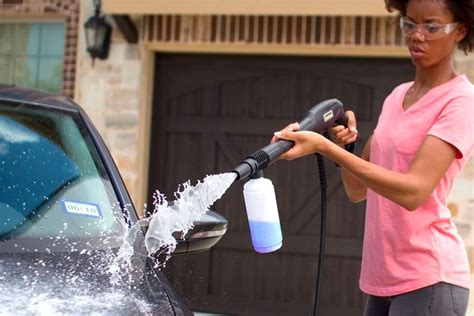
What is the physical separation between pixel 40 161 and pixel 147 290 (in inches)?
26.2

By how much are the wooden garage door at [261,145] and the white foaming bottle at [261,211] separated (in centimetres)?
446

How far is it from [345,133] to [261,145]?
4343 millimetres

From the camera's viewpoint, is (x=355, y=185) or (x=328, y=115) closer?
(x=328, y=115)

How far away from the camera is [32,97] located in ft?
8.99

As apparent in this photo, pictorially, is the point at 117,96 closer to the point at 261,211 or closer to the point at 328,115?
the point at 328,115

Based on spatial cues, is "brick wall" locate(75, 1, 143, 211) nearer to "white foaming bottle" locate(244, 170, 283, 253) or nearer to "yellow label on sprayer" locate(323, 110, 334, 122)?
"yellow label on sprayer" locate(323, 110, 334, 122)

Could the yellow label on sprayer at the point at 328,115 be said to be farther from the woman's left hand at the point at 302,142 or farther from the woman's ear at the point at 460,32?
the woman's ear at the point at 460,32

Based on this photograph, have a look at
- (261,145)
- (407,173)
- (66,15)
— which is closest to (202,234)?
(407,173)

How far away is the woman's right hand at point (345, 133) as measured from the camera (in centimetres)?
235

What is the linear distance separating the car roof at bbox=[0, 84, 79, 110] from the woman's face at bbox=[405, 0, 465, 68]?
128 centimetres

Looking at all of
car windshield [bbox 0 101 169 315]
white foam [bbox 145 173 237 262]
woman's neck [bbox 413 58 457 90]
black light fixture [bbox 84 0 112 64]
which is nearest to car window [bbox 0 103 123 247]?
car windshield [bbox 0 101 169 315]

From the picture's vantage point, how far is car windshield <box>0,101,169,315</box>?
192 centimetres

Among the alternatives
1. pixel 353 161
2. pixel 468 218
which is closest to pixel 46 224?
pixel 353 161

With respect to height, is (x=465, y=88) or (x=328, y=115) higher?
(x=465, y=88)
